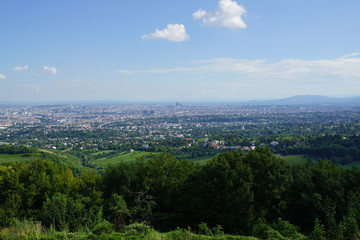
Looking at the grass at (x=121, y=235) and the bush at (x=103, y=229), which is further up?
the grass at (x=121, y=235)

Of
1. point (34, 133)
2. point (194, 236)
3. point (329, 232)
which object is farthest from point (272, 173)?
point (34, 133)

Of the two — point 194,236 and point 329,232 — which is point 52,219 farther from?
point 329,232

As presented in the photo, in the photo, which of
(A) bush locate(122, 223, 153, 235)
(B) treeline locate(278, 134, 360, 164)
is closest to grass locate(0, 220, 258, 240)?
(A) bush locate(122, 223, 153, 235)

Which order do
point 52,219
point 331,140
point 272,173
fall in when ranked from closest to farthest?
point 52,219 < point 272,173 < point 331,140

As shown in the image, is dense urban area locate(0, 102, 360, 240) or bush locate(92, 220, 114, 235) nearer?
bush locate(92, 220, 114, 235)

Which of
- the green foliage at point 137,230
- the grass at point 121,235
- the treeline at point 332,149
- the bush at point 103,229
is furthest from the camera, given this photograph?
the treeline at point 332,149

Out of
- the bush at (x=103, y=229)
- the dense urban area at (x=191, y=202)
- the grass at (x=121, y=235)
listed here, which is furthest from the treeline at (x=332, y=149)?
the bush at (x=103, y=229)

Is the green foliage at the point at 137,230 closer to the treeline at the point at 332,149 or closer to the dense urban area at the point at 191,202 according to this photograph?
the dense urban area at the point at 191,202

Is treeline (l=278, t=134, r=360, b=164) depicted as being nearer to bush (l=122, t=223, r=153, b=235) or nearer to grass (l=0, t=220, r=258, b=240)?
grass (l=0, t=220, r=258, b=240)

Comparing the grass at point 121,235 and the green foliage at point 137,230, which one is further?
the green foliage at point 137,230
